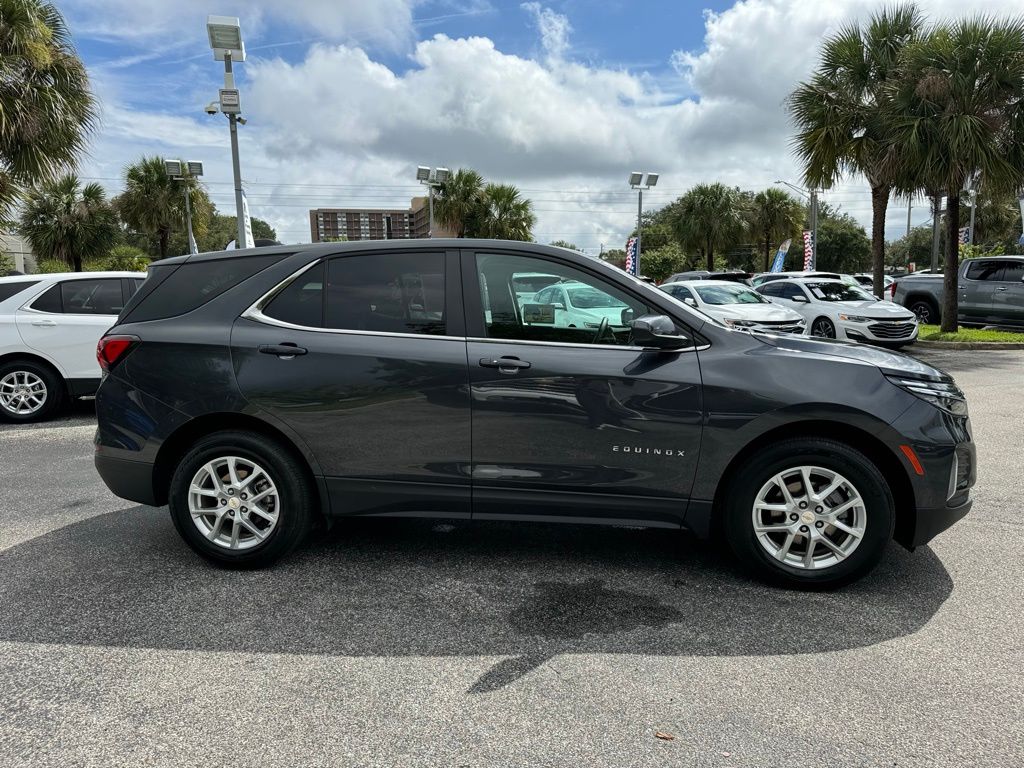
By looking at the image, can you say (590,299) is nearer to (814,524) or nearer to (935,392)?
(814,524)

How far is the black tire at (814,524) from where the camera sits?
11.3ft

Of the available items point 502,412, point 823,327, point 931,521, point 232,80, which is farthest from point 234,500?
point 823,327

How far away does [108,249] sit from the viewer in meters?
36.3

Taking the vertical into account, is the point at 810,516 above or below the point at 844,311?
below

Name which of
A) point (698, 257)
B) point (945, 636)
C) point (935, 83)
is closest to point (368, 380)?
point (945, 636)

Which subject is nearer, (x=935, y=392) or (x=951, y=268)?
(x=935, y=392)

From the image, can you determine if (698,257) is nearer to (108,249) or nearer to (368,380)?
(108,249)

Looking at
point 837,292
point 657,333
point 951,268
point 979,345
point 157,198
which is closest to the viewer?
point 657,333

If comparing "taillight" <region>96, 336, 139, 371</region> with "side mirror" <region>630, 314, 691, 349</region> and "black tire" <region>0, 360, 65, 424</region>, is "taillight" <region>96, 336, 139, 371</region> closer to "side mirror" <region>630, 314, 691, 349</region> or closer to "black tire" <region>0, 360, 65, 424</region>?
"side mirror" <region>630, 314, 691, 349</region>

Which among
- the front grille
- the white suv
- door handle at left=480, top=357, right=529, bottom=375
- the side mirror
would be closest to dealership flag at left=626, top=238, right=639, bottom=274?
the front grille

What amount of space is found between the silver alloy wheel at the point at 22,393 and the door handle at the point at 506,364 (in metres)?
6.98

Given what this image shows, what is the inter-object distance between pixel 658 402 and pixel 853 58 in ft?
56.5

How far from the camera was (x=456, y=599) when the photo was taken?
3533 mm

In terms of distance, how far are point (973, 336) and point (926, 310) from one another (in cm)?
376
